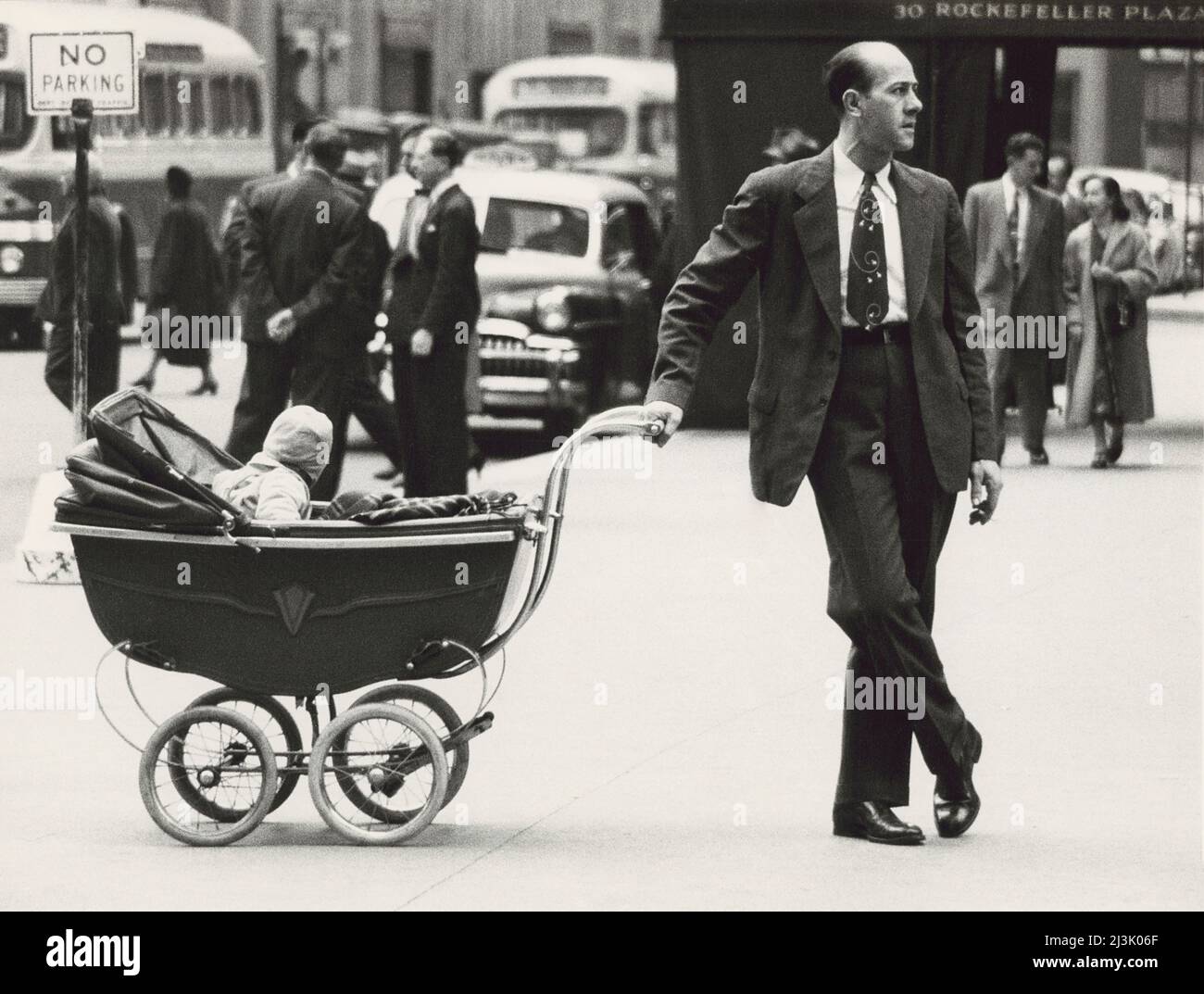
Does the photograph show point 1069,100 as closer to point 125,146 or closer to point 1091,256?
point 125,146

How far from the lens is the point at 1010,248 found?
612 inches

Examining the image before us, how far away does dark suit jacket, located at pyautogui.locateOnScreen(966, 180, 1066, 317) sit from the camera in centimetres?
1550

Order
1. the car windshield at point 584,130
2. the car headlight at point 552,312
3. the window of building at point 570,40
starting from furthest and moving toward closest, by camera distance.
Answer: the window of building at point 570,40 → the car windshield at point 584,130 → the car headlight at point 552,312

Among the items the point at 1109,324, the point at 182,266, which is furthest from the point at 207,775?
the point at 182,266

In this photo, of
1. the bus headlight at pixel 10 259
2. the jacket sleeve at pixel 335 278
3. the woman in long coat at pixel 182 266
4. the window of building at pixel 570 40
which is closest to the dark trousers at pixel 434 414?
the jacket sleeve at pixel 335 278

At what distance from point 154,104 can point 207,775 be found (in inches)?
1103

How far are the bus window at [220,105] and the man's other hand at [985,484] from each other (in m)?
29.8

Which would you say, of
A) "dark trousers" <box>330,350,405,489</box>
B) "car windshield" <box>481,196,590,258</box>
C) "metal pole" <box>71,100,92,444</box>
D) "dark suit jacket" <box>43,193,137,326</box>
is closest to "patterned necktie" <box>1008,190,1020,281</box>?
"dark trousers" <box>330,350,405,489</box>

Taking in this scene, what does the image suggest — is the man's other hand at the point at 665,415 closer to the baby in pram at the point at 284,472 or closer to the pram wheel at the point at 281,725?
the baby in pram at the point at 284,472

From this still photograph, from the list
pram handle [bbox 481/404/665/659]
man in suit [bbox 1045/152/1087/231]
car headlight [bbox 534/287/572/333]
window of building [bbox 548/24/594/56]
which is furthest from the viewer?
window of building [bbox 548/24/594/56]

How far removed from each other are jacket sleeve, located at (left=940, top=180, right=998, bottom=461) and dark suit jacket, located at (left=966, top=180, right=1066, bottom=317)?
351 inches

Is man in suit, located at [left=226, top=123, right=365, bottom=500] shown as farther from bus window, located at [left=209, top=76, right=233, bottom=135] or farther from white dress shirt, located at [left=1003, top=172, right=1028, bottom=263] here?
bus window, located at [left=209, top=76, right=233, bottom=135]

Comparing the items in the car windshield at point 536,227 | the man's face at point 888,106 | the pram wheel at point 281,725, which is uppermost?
the man's face at point 888,106

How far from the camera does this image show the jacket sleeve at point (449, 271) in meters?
11.9
